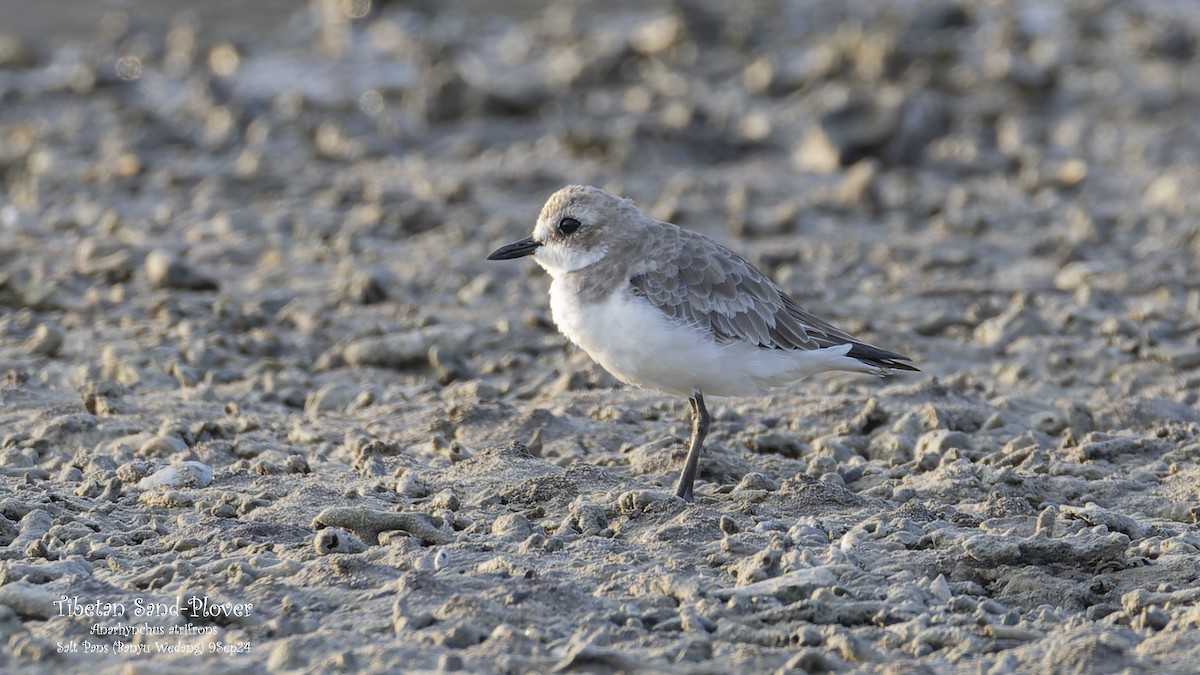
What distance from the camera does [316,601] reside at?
435 cm

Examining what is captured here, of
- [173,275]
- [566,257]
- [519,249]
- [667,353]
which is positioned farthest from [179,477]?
[173,275]

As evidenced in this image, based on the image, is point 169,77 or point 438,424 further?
point 169,77

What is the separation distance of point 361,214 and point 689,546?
5142 mm

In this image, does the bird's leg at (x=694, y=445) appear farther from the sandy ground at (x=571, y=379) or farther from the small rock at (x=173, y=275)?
the small rock at (x=173, y=275)

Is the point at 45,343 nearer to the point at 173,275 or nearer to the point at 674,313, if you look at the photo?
the point at 173,275

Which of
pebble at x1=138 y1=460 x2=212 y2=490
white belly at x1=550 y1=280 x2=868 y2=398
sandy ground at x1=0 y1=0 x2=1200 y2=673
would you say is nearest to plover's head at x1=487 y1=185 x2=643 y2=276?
white belly at x1=550 y1=280 x2=868 y2=398

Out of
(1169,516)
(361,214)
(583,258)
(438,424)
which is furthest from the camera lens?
(361,214)

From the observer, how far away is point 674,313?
537 centimetres

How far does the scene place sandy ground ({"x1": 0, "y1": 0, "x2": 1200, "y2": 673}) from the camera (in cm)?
429

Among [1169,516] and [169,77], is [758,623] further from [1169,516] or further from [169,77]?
[169,77]

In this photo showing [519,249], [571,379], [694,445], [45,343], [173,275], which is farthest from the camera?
[173,275]

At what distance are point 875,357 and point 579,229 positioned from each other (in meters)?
1.26

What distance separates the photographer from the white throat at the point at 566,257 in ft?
18.4

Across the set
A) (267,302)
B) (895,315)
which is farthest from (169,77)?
(895,315)
